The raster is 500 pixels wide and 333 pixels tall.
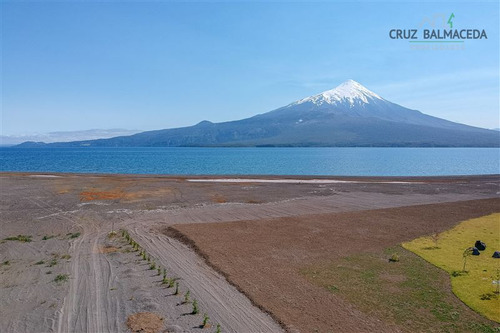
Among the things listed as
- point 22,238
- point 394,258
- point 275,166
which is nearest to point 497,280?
point 394,258

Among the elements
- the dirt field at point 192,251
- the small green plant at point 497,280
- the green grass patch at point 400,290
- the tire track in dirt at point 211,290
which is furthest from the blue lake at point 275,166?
the small green plant at point 497,280

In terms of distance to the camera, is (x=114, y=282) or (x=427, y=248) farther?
(x=427, y=248)

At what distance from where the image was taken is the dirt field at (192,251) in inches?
504

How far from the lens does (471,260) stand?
19.0m

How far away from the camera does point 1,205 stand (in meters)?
32.8

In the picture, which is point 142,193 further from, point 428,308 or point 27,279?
point 428,308

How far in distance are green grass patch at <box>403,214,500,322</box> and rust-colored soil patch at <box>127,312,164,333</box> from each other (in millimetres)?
11639

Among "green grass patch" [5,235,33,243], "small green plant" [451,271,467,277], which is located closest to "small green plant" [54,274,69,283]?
"green grass patch" [5,235,33,243]

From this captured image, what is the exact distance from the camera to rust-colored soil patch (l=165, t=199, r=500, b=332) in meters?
12.8

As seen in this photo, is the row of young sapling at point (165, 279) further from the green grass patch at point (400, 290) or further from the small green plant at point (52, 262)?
the green grass patch at point (400, 290)

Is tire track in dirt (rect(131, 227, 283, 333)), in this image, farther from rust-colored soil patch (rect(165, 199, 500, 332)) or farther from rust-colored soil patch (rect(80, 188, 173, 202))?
rust-colored soil patch (rect(80, 188, 173, 202))

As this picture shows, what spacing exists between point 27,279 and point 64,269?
5.15ft

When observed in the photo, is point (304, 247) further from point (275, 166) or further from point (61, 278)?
point (275, 166)

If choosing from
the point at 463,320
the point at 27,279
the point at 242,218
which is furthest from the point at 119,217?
the point at 463,320
